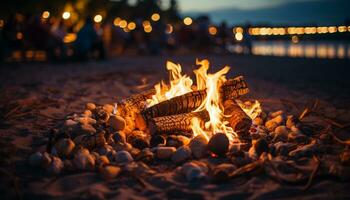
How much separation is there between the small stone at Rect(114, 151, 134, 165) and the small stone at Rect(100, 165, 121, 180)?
0.85 feet

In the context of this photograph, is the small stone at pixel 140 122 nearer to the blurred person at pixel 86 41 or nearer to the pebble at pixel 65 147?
the pebble at pixel 65 147

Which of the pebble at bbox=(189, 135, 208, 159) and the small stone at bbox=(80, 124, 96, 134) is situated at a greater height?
the small stone at bbox=(80, 124, 96, 134)

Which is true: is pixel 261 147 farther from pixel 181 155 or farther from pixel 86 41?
pixel 86 41

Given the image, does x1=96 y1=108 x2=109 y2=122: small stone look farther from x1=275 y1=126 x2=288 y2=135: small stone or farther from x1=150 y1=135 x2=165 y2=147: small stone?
x1=275 y1=126 x2=288 y2=135: small stone

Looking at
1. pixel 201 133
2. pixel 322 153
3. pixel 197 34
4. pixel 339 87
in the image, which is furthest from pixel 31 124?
pixel 197 34

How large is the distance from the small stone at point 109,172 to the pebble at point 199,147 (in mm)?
872

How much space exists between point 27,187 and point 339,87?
7.42 metres

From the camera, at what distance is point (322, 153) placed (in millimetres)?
3678

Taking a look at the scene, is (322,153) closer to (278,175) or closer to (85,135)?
(278,175)

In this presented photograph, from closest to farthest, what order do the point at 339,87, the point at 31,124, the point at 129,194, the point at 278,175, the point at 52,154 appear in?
the point at 129,194, the point at 278,175, the point at 52,154, the point at 31,124, the point at 339,87

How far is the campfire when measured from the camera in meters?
3.29

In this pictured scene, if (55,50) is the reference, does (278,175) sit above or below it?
below

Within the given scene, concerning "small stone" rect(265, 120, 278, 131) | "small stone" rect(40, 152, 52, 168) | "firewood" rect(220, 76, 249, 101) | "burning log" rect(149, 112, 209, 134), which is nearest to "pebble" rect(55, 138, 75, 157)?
"small stone" rect(40, 152, 52, 168)

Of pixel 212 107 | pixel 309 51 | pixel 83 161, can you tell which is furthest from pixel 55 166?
pixel 309 51
